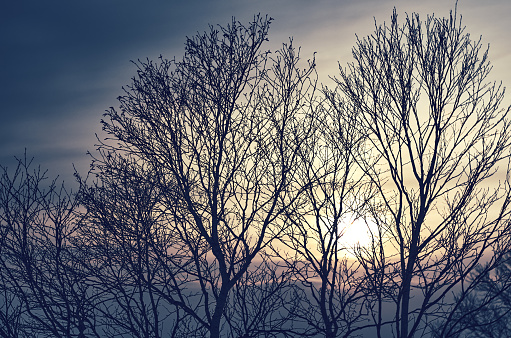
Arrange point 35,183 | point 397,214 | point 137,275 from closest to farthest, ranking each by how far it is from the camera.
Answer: point 137,275 < point 35,183 < point 397,214

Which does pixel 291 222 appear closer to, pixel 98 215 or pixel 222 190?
pixel 222 190

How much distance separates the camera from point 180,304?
9156 mm

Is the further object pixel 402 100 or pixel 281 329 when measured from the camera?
pixel 402 100

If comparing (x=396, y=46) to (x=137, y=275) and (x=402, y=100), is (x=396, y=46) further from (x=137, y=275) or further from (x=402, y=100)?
(x=137, y=275)

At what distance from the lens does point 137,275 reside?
27.5 ft

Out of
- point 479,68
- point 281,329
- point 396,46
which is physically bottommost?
point 281,329

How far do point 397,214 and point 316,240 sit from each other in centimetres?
173

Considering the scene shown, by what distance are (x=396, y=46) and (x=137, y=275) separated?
6.88 metres

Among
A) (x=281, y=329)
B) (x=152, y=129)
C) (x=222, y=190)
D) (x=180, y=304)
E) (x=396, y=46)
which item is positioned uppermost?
(x=396, y=46)

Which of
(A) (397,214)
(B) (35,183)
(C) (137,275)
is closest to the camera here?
(C) (137,275)

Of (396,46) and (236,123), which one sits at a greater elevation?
(396,46)

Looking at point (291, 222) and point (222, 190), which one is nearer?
point (222, 190)

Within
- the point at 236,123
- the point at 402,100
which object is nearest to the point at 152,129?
the point at 236,123

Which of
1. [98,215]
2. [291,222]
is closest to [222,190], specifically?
[291,222]
